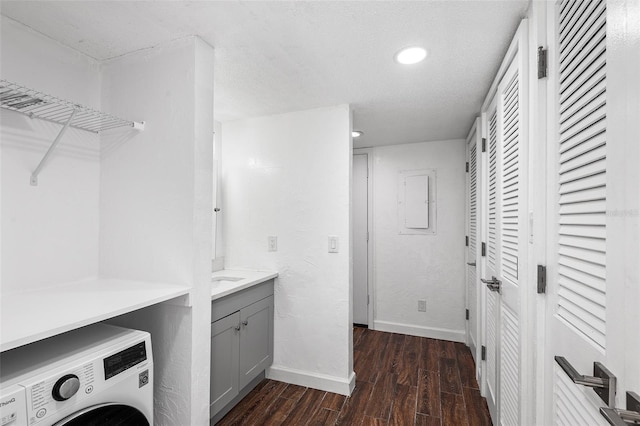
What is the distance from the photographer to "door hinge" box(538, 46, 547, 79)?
43.8 inches

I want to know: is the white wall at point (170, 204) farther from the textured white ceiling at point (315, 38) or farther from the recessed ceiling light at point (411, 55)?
the recessed ceiling light at point (411, 55)

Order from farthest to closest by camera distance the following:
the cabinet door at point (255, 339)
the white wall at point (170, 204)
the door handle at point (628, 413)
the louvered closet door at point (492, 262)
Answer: the cabinet door at point (255, 339)
the louvered closet door at point (492, 262)
the white wall at point (170, 204)
the door handle at point (628, 413)

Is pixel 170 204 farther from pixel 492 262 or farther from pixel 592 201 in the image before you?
pixel 492 262

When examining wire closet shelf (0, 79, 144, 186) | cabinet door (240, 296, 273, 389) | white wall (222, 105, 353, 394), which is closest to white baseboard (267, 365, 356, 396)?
white wall (222, 105, 353, 394)

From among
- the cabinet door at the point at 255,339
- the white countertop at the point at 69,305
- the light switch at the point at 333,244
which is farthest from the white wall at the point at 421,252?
the white countertop at the point at 69,305

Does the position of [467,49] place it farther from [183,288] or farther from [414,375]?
[414,375]

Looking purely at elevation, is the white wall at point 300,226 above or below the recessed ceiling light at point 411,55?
below

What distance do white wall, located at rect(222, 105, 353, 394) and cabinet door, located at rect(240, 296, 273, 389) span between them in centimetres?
9

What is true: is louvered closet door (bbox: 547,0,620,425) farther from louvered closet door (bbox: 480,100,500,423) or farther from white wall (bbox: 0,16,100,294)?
white wall (bbox: 0,16,100,294)

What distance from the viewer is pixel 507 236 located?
159 cm

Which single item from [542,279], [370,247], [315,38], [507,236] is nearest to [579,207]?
[542,279]

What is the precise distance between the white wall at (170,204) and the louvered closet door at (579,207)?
1.44 m

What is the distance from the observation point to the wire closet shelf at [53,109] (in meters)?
1.19

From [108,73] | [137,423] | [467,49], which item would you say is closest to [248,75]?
[108,73]
